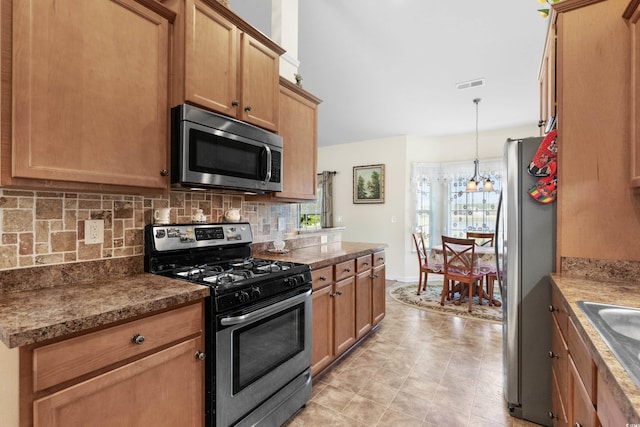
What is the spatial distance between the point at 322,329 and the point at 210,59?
1.92 metres

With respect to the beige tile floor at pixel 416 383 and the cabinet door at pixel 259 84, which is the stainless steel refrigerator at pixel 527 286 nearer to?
the beige tile floor at pixel 416 383

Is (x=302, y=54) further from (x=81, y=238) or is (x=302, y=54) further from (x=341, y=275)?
(x=81, y=238)

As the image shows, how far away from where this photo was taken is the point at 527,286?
72.4 inches

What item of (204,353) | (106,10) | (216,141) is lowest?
(204,353)

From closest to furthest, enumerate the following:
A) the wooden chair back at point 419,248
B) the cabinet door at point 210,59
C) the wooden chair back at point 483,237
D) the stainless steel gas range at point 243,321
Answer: the stainless steel gas range at point 243,321, the cabinet door at point 210,59, the wooden chair back at point 483,237, the wooden chair back at point 419,248

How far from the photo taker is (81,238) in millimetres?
1478

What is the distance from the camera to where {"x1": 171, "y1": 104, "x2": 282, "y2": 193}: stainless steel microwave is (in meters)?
1.57

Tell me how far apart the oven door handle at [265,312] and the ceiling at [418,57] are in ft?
8.12

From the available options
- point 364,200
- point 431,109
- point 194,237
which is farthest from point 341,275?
point 364,200

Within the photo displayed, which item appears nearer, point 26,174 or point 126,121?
point 26,174

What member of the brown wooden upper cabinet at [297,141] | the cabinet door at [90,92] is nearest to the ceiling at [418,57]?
the brown wooden upper cabinet at [297,141]

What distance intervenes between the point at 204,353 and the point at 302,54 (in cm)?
317

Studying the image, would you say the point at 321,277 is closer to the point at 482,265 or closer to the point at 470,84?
the point at 482,265

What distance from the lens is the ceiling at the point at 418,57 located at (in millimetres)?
2672
